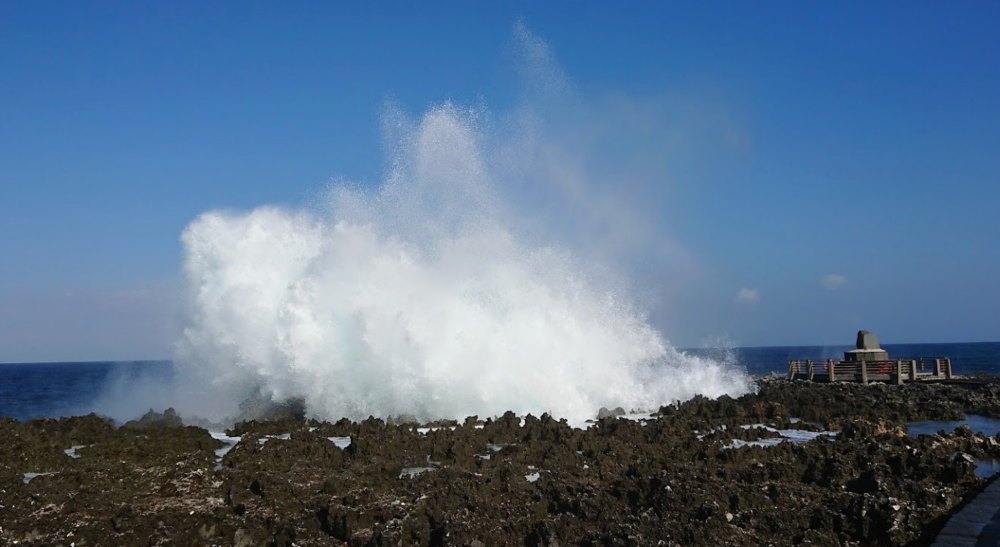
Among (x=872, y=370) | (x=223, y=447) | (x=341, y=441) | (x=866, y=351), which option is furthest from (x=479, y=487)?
(x=866, y=351)

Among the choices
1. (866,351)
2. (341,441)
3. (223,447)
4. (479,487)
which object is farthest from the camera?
(866,351)

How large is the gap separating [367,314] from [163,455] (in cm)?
941

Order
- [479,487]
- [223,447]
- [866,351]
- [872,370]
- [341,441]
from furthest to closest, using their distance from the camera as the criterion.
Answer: [866,351] → [872,370] → [341,441] → [223,447] → [479,487]

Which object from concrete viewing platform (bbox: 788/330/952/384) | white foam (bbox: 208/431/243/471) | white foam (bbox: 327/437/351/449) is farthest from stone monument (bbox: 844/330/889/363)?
white foam (bbox: 208/431/243/471)

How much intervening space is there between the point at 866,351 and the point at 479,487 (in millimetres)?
34170

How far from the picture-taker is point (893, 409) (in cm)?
2459

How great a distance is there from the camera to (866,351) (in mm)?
39188

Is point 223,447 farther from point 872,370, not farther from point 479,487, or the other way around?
point 872,370

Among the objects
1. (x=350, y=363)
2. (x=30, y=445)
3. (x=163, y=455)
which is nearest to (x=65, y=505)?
(x=163, y=455)

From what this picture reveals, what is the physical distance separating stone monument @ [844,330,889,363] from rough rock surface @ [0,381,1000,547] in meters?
24.0

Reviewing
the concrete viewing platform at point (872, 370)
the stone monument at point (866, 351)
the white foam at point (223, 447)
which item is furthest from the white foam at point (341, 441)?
the stone monument at point (866, 351)

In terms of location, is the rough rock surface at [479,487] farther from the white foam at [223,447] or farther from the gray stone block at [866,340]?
the gray stone block at [866,340]

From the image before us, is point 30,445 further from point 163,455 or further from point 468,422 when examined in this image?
point 468,422

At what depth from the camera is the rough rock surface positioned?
902 centimetres
